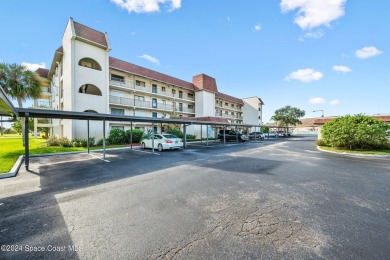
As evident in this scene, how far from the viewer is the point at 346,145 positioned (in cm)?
1450

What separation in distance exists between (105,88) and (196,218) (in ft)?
70.6

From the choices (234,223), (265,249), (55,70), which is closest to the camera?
→ (265,249)

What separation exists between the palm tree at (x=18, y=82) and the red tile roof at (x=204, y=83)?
25724mm

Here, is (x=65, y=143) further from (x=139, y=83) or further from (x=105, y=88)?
(x=139, y=83)

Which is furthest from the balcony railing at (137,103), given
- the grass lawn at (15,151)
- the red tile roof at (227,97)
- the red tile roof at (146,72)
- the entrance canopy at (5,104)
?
the entrance canopy at (5,104)

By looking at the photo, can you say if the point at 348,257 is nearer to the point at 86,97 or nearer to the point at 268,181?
the point at 268,181

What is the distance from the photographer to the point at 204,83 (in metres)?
35.9

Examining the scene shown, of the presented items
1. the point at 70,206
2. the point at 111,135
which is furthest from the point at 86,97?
the point at 70,206

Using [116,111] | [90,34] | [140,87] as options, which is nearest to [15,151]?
[116,111]

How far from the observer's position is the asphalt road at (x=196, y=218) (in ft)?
8.50

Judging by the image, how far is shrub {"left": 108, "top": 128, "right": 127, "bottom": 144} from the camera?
1930cm

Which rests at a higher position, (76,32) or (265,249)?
(76,32)

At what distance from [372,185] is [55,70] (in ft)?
A: 110

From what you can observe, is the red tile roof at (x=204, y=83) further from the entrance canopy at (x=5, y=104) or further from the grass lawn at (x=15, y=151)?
the entrance canopy at (x=5, y=104)
